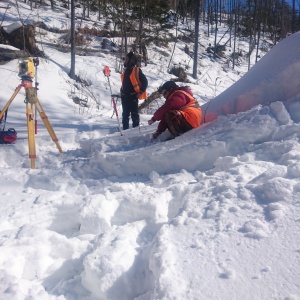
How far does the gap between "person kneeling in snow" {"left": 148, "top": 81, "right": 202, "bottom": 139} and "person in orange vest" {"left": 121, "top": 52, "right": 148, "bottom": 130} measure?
151 centimetres

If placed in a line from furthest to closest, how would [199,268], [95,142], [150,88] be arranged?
1. [150,88]
2. [95,142]
3. [199,268]

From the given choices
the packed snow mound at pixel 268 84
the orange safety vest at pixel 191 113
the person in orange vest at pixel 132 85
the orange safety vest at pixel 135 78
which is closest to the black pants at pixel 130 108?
the person in orange vest at pixel 132 85

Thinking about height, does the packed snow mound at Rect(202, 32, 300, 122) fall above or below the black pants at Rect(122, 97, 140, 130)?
above

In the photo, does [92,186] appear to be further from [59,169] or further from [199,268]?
[199,268]

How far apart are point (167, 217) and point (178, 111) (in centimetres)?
225

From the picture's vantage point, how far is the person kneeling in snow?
477cm

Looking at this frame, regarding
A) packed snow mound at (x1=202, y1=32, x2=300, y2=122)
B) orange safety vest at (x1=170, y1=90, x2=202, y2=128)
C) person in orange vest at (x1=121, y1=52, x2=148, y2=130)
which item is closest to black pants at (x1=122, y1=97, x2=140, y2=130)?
person in orange vest at (x1=121, y1=52, x2=148, y2=130)

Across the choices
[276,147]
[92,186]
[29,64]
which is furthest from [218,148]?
[29,64]

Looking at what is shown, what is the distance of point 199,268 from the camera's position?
1.97 metres

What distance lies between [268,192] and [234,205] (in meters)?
0.27

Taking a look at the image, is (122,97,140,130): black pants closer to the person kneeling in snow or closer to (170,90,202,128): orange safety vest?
the person kneeling in snow

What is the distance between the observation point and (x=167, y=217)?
2.77 m

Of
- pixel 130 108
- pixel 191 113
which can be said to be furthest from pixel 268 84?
pixel 130 108

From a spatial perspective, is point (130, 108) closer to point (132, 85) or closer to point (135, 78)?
point (132, 85)
